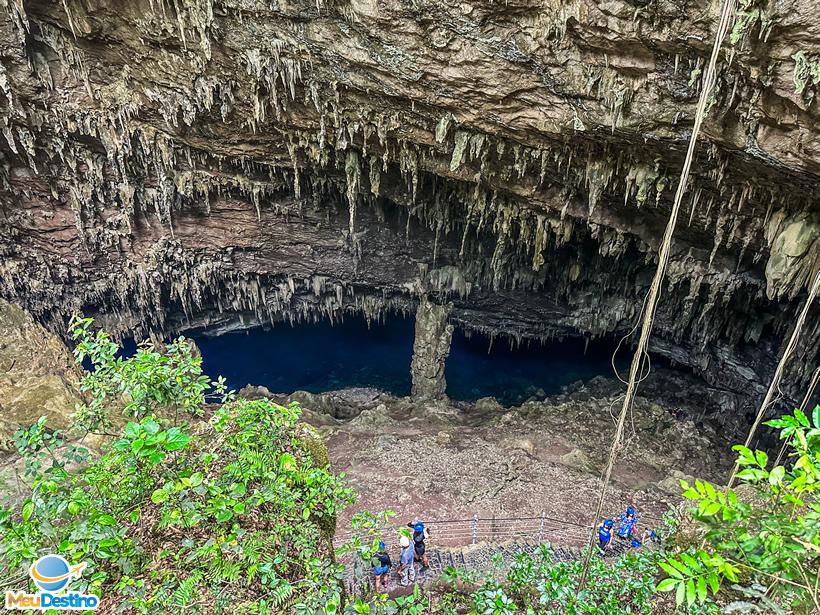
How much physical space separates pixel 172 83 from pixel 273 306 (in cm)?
923

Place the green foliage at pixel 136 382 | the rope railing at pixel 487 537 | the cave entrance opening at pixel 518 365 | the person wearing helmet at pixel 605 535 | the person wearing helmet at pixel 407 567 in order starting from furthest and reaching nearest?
the cave entrance opening at pixel 518 365 < the rope railing at pixel 487 537 < the person wearing helmet at pixel 605 535 < the person wearing helmet at pixel 407 567 < the green foliage at pixel 136 382

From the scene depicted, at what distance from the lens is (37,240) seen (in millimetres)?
12406

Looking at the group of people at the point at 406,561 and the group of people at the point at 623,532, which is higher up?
the group of people at the point at 406,561

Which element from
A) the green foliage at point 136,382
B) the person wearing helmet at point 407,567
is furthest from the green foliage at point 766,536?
the person wearing helmet at point 407,567

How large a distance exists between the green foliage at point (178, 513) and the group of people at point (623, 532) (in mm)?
5111

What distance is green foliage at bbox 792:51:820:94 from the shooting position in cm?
485

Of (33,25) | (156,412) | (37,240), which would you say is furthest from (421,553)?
(37,240)

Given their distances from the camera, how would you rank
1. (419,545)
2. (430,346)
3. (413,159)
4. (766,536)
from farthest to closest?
(430,346) → (413,159) → (419,545) → (766,536)

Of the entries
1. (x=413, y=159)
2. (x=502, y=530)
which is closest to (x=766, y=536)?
(x=502, y=530)

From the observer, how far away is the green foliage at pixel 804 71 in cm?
485

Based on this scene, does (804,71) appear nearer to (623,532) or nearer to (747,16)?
(747,16)

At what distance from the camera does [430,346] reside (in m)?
15.6

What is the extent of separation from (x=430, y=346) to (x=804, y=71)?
11.9 meters

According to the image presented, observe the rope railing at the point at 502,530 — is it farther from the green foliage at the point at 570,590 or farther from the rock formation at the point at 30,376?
the rock formation at the point at 30,376
